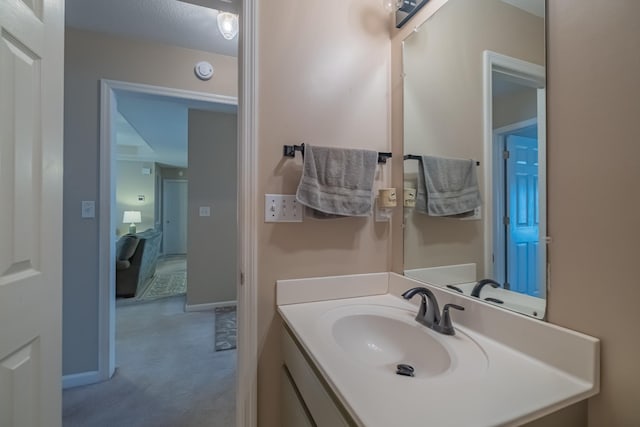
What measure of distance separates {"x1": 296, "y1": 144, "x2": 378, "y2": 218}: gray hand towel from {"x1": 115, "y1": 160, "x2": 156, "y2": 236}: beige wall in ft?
22.6

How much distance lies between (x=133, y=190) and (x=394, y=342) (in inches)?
290

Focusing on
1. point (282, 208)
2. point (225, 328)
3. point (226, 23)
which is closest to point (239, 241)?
point (282, 208)

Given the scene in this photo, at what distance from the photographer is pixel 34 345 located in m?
0.81

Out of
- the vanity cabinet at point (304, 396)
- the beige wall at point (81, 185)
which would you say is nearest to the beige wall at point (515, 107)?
the vanity cabinet at point (304, 396)

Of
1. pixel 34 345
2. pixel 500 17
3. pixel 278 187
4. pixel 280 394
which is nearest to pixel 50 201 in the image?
pixel 34 345

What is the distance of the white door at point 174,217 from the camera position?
24.7 ft

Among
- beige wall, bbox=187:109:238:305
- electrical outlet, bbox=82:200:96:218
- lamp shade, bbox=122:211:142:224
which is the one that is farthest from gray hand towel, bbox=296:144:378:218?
Answer: lamp shade, bbox=122:211:142:224

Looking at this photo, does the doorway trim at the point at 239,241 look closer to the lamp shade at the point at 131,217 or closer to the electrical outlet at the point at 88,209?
the electrical outlet at the point at 88,209

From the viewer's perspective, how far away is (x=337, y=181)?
3.72ft

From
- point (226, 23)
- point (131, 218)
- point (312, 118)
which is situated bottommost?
point (131, 218)

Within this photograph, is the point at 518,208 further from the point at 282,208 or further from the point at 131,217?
the point at 131,217

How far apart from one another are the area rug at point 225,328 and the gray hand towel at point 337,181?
6.06ft

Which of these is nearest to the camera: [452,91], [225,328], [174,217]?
[452,91]

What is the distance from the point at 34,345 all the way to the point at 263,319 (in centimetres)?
69
